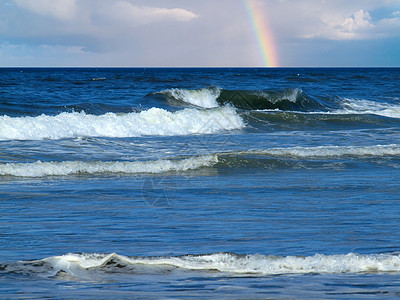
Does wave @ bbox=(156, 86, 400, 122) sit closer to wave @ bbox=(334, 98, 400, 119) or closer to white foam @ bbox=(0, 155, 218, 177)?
wave @ bbox=(334, 98, 400, 119)

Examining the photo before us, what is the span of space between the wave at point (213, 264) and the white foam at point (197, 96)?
75.0ft

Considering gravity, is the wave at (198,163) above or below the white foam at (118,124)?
below

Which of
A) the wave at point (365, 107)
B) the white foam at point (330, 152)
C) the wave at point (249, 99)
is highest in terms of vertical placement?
the wave at point (249, 99)

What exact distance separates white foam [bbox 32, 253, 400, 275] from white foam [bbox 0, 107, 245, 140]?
33.3ft

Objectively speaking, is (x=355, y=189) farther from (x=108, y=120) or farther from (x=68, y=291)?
(x=108, y=120)

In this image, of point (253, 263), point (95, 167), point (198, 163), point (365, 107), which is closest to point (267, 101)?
point (365, 107)

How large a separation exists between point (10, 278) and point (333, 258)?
2459 millimetres

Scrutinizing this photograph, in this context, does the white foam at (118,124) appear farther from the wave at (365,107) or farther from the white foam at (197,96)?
the wave at (365,107)

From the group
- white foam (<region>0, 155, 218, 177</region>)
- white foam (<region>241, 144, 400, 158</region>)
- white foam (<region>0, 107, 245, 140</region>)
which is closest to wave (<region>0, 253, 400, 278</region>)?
white foam (<region>0, 155, 218, 177</region>)

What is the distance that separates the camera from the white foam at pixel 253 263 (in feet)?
14.1

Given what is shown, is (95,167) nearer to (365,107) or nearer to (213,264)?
(213,264)

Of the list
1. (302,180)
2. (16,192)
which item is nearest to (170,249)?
(16,192)

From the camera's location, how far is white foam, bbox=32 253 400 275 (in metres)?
4.30

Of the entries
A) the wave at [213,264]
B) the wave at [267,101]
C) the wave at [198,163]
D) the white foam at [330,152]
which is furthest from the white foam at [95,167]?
the wave at [267,101]
